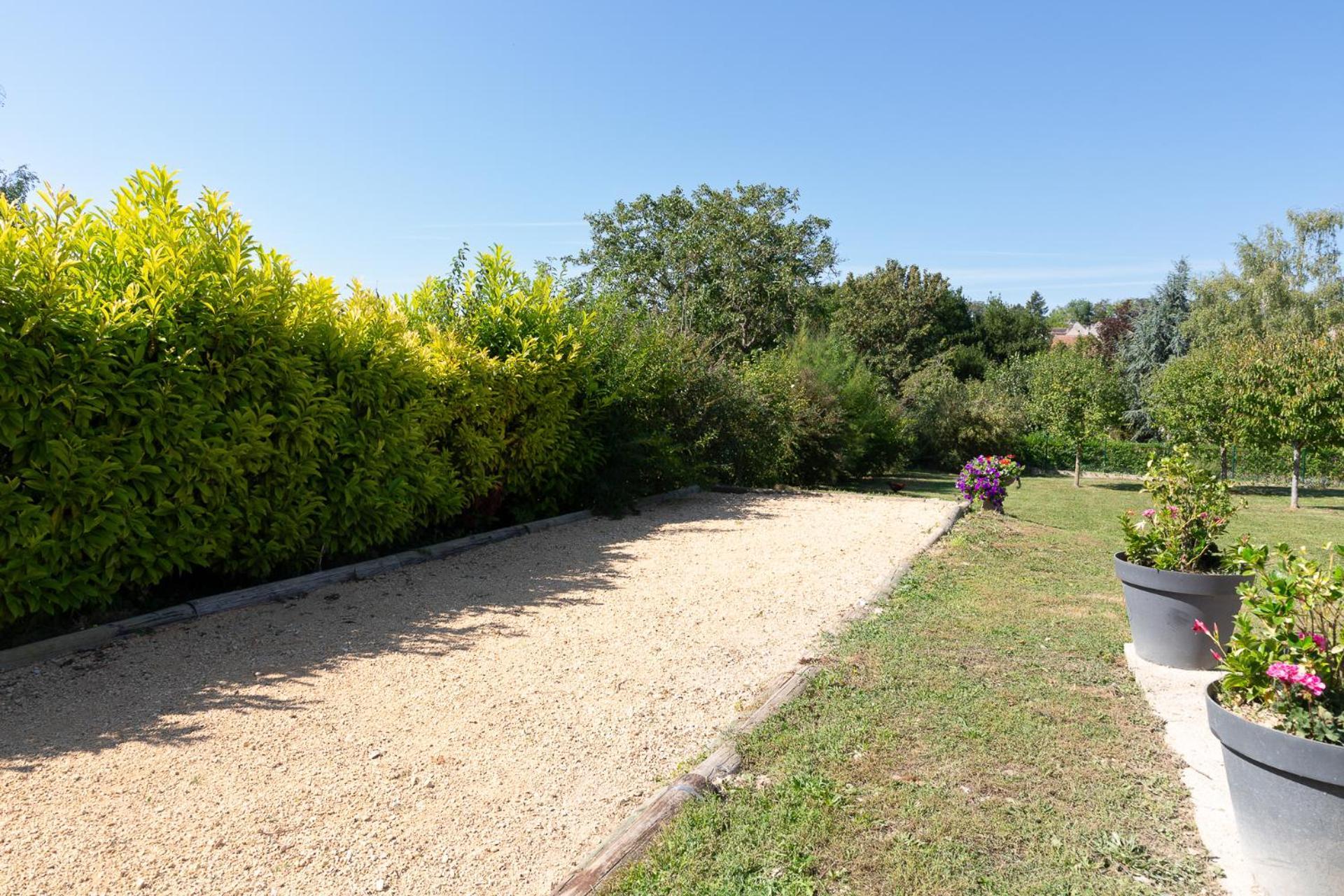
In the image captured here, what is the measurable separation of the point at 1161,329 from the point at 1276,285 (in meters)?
4.25

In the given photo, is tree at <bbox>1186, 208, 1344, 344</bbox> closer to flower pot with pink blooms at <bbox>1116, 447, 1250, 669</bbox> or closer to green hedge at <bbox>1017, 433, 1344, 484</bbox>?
green hedge at <bbox>1017, 433, 1344, 484</bbox>

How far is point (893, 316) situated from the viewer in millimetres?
32406

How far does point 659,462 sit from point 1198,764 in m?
7.99

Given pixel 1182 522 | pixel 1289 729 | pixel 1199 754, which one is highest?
pixel 1182 522

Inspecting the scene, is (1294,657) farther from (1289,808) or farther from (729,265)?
(729,265)

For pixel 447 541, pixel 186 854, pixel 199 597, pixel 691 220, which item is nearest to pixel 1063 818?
pixel 186 854

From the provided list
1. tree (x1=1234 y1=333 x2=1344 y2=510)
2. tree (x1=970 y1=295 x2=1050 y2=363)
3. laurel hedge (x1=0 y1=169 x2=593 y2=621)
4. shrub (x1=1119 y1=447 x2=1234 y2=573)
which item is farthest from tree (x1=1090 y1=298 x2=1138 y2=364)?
laurel hedge (x1=0 y1=169 x2=593 y2=621)

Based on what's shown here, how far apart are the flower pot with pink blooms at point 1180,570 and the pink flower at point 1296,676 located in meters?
2.00

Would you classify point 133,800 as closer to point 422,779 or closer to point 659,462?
point 422,779

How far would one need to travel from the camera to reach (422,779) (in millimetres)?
3115

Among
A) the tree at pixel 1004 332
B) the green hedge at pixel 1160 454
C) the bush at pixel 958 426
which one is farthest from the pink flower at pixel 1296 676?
the tree at pixel 1004 332

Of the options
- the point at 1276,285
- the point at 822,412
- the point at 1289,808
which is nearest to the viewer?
the point at 1289,808

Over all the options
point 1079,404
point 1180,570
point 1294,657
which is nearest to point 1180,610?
point 1180,570

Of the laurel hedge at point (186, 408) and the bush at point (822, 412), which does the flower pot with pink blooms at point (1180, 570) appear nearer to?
the laurel hedge at point (186, 408)
